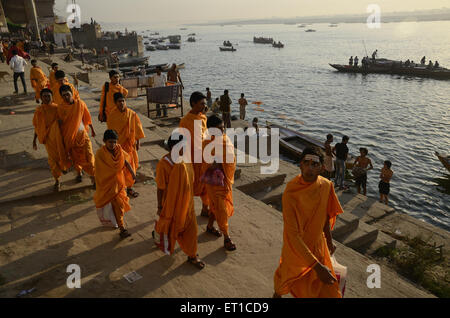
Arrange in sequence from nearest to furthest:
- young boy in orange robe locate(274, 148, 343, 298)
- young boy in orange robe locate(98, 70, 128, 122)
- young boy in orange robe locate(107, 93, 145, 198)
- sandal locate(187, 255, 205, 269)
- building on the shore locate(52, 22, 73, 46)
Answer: young boy in orange robe locate(274, 148, 343, 298) < sandal locate(187, 255, 205, 269) < young boy in orange robe locate(107, 93, 145, 198) < young boy in orange robe locate(98, 70, 128, 122) < building on the shore locate(52, 22, 73, 46)

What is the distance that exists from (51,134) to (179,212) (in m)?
3.19

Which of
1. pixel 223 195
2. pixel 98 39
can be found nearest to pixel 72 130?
pixel 223 195

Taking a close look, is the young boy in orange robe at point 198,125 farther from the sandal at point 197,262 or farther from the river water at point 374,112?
the river water at point 374,112

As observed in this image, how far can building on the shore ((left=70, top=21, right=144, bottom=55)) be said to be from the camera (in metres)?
52.8

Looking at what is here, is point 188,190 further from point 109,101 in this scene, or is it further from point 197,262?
point 109,101

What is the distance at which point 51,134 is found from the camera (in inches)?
211

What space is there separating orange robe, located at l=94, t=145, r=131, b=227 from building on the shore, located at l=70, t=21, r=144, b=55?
54936 millimetres

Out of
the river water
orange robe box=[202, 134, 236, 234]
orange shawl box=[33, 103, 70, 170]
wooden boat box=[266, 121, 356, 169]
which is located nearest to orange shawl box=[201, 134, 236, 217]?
orange robe box=[202, 134, 236, 234]

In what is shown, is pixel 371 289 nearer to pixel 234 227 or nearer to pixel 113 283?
pixel 234 227

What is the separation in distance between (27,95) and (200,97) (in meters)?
11.0

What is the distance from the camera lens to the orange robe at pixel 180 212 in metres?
3.59

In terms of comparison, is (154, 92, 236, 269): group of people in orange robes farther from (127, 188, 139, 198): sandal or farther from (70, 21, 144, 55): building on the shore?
(70, 21, 144, 55): building on the shore
